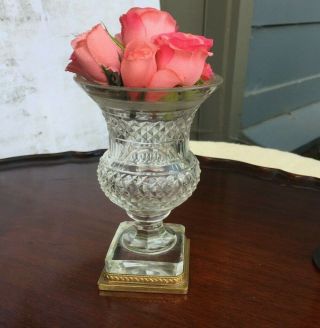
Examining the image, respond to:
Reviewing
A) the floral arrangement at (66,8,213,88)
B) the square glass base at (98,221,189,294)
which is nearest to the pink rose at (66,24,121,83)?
the floral arrangement at (66,8,213,88)

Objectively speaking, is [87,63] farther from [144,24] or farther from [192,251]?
[192,251]

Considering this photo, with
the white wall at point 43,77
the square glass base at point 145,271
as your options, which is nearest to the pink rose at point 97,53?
the square glass base at point 145,271

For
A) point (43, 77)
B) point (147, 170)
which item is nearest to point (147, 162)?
point (147, 170)

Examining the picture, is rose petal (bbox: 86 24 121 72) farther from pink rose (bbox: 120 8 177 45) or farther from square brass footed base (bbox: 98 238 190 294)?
square brass footed base (bbox: 98 238 190 294)

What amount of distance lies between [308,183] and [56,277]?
1.22 feet

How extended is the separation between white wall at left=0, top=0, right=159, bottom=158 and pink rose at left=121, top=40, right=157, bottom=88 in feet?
2.36

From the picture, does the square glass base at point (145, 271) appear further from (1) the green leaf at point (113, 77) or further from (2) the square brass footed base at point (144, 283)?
(1) the green leaf at point (113, 77)

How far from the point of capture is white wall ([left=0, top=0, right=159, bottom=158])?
978mm

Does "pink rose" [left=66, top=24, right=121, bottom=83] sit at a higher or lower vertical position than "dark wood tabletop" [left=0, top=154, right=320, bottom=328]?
higher

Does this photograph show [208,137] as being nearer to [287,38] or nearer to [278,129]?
[278,129]

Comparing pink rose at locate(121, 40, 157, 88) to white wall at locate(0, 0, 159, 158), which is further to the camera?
white wall at locate(0, 0, 159, 158)

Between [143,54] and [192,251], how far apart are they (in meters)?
0.21

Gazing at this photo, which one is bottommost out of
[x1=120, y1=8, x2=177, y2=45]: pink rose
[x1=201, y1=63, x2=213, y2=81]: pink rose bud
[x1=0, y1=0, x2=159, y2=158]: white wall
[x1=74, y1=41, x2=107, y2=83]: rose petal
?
[x1=0, y1=0, x2=159, y2=158]: white wall

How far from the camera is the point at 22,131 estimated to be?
1.04 m
